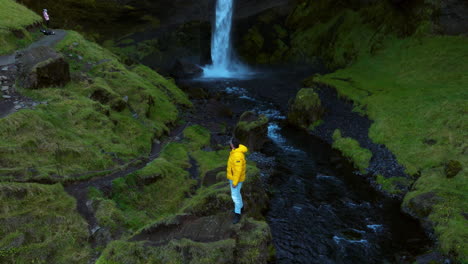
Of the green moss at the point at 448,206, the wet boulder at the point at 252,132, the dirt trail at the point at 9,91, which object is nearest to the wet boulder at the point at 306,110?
the wet boulder at the point at 252,132

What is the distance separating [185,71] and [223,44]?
12.6 meters

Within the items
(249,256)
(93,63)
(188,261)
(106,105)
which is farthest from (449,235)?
(93,63)

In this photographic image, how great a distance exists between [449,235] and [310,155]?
12.4 meters

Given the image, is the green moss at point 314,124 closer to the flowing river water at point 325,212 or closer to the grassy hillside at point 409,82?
the flowing river water at point 325,212

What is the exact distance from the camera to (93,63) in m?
26.4

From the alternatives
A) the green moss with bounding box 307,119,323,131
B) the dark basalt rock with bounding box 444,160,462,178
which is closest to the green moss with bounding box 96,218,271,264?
the dark basalt rock with bounding box 444,160,462,178

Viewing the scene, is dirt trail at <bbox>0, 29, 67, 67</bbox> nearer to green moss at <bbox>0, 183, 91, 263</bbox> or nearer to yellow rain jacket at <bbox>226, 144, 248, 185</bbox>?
green moss at <bbox>0, 183, 91, 263</bbox>

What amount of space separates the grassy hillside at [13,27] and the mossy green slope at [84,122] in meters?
2.72

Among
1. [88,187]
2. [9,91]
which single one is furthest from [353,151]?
[9,91]

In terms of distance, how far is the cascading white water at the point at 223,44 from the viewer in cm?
6050

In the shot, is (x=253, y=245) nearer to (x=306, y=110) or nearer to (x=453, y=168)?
(x=453, y=168)

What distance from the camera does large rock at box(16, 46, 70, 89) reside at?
1889 centimetres

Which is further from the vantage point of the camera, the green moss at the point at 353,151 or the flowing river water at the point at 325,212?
the green moss at the point at 353,151

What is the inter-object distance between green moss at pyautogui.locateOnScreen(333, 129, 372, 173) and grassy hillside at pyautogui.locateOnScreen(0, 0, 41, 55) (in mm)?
27365
